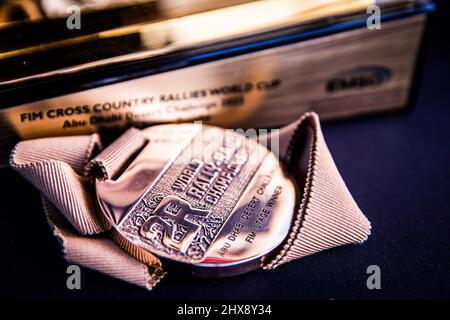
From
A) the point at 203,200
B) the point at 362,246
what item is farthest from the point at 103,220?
the point at 362,246

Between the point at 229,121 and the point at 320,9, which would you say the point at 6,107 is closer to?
the point at 229,121

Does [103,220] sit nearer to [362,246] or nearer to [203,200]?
[203,200]

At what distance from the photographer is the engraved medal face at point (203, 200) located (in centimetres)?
48

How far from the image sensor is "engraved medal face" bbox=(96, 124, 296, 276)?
48 centimetres

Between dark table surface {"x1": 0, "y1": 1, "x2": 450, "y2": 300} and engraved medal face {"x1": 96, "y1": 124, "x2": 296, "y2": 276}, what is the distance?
4cm

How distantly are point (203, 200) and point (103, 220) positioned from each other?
107 mm

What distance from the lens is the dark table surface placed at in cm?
50

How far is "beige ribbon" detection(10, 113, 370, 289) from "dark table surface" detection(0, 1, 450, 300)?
0.8 inches

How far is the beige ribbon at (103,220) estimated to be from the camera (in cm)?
49

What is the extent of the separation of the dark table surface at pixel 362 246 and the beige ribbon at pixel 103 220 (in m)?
0.02

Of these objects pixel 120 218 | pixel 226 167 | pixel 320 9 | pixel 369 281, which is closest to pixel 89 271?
pixel 120 218

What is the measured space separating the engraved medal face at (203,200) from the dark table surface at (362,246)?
40 millimetres

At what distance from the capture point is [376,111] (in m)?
0.72

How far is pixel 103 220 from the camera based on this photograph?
0.51 m
